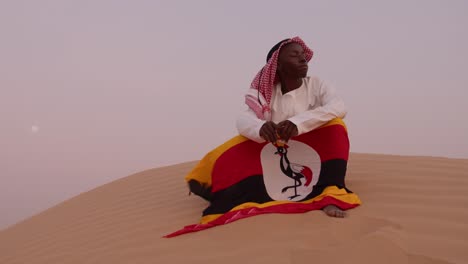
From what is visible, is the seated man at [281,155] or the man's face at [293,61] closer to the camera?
the seated man at [281,155]

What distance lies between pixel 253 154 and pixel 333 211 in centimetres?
72

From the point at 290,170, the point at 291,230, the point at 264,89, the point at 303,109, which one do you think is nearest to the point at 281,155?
the point at 290,170

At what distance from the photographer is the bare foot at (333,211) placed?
7.70 feet

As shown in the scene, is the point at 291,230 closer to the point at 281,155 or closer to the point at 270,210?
the point at 270,210

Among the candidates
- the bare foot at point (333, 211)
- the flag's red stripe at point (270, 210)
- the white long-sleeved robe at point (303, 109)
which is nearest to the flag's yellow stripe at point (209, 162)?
the white long-sleeved robe at point (303, 109)

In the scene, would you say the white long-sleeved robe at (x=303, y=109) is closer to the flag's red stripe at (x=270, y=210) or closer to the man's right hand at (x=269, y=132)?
the man's right hand at (x=269, y=132)

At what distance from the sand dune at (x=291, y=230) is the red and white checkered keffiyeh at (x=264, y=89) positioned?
0.83m

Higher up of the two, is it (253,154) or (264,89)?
(264,89)

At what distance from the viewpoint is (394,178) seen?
10.7 feet

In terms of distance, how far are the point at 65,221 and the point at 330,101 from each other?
8.90 feet

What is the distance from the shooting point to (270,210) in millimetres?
2531

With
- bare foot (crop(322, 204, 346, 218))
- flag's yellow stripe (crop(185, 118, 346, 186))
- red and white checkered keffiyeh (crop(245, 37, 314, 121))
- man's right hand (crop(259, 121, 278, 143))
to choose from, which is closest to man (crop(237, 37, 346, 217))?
red and white checkered keffiyeh (crop(245, 37, 314, 121))

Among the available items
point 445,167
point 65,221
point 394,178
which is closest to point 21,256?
point 65,221

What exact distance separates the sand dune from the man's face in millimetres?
914
